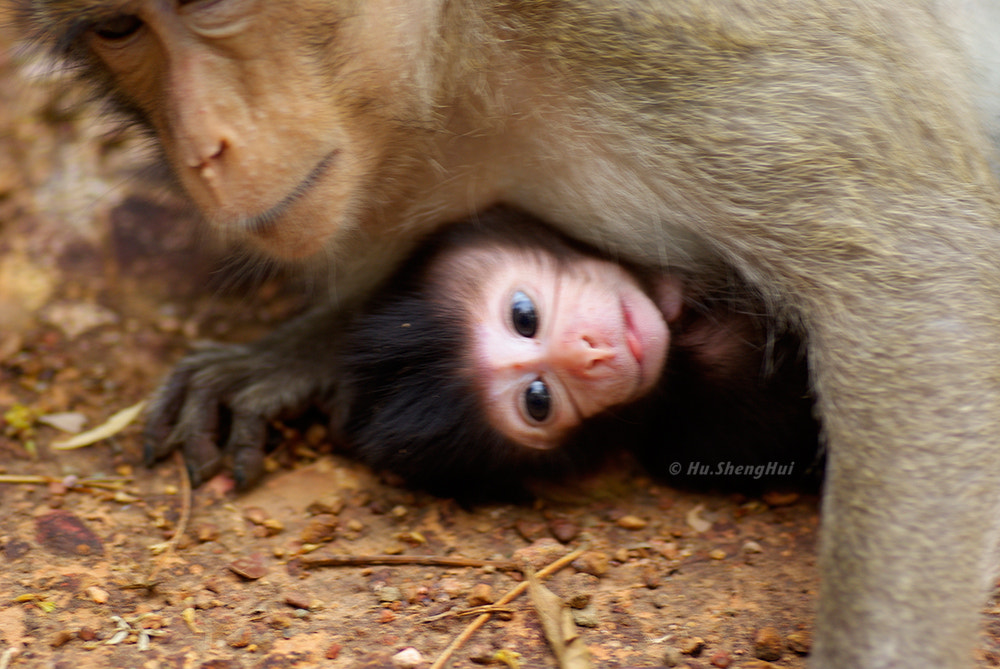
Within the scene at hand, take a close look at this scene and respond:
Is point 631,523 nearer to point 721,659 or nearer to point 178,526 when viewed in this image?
point 721,659

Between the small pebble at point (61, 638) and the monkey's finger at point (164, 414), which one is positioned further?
the monkey's finger at point (164, 414)

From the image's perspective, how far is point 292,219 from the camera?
8.60 feet

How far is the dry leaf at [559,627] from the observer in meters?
2.30

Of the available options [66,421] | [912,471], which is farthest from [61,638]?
[912,471]

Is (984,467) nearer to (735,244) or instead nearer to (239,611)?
(735,244)

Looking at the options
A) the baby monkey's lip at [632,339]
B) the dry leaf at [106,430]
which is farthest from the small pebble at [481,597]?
the dry leaf at [106,430]

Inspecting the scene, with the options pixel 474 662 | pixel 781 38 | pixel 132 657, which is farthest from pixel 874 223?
pixel 132 657

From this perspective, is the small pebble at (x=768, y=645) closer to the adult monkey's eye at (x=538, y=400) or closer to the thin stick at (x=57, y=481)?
the adult monkey's eye at (x=538, y=400)

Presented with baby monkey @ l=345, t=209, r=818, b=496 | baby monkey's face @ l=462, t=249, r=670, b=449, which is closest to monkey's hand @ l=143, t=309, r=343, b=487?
baby monkey @ l=345, t=209, r=818, b=496

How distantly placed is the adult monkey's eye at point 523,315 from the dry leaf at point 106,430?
4.99 feet

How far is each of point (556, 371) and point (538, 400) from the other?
0.36 ft

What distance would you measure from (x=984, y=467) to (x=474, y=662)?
1315mm

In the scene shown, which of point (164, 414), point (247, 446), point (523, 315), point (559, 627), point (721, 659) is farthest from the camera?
point (164, 414)

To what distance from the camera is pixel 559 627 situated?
2.42 metres
